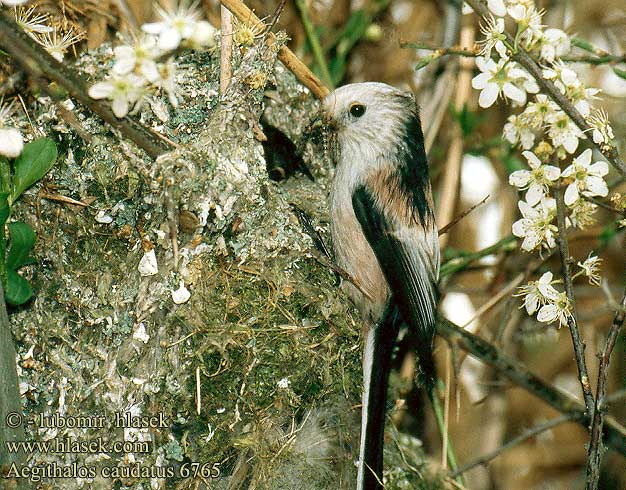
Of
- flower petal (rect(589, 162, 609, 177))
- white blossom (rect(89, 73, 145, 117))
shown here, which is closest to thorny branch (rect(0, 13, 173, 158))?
white blossom (rect(89, 73, 145, 117))

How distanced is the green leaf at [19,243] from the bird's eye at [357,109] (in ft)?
3.13

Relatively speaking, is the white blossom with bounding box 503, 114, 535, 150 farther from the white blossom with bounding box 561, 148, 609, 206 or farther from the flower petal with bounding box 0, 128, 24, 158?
the flower petal with bounding box 0, 128, 24, 158

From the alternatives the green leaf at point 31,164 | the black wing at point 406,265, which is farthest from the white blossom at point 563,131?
the green leaf at point 31,164

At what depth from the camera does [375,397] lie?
1977mm

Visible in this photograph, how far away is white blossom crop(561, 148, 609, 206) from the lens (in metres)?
1.76

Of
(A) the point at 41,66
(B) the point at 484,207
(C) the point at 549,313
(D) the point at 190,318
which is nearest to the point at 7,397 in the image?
(D) the point at 190,318

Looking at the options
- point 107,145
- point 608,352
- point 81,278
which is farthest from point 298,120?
point 608,352

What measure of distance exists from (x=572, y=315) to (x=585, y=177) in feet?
1.05

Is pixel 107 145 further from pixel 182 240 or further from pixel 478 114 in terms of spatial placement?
pixel 478 114

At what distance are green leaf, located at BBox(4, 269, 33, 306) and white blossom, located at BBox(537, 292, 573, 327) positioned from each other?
1164 mm

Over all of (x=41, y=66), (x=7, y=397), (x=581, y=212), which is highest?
(x=581, y=212)

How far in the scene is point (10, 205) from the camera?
5.87 feet

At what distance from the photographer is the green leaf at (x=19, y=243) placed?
175 cm

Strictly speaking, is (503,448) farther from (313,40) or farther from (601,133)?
(313,40)
